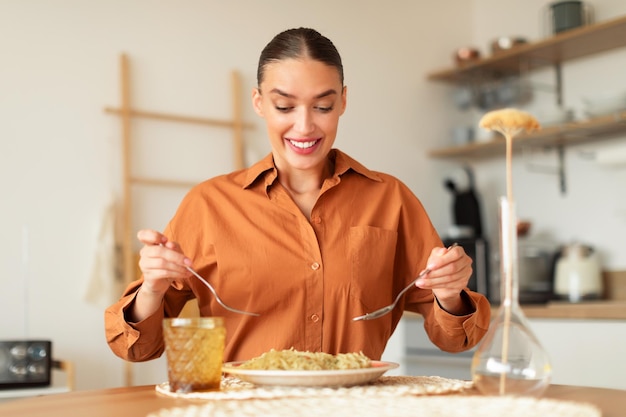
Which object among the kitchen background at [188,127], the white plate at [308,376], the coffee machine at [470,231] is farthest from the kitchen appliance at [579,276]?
the white plate at [308,376]

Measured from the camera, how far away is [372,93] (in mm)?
4422

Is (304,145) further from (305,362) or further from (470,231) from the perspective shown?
(470,231)

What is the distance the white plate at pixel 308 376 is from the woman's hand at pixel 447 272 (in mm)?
230

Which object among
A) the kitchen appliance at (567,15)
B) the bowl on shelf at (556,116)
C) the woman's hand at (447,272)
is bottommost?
the woman's hand at (447,272)

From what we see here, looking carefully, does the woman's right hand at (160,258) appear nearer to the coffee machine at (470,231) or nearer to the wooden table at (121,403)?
the wooden table at (121,403)

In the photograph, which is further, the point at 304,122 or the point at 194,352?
the point at 304,122

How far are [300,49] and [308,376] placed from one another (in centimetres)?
76

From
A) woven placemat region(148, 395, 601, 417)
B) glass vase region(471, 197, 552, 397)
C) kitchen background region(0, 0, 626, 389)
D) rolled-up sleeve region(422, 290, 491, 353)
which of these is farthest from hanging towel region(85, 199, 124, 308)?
glass vase region(471, 197, 552, 397)

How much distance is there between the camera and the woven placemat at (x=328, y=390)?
117cm

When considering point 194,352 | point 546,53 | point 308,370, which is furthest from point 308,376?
point 546,53

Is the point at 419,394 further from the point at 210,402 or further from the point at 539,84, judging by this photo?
the point at 539,84

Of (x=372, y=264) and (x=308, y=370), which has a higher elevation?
(x=372, y=264)

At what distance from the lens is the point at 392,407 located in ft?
3.44

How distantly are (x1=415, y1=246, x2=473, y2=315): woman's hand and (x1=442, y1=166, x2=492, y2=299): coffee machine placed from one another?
2.65m
